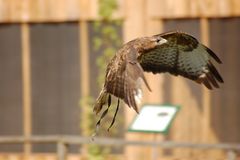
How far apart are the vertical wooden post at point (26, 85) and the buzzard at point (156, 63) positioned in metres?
7.11

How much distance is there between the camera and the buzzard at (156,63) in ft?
17.9

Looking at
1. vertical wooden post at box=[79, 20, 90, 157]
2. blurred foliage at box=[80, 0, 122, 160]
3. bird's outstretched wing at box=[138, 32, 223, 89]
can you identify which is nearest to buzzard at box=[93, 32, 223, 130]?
bird's outstretched wing at box=[138, 32, 223, 89]

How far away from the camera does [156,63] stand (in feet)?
23.9

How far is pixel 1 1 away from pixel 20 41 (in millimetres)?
704

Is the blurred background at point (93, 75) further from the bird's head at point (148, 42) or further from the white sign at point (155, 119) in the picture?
the bird's head at point (148, 42)

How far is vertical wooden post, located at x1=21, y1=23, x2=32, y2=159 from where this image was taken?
563 inches

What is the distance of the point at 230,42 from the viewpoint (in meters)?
13.5

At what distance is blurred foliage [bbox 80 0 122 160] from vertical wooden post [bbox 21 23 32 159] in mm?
904

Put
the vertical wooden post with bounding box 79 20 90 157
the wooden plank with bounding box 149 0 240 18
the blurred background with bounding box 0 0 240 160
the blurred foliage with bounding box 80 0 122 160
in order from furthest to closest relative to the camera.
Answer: the vertical wooden post with bounding box 79 20 90 157, the blurred foliage with bounding box 80 0 122 160, the blurred background with bounding box 0 0 240 160, the wooden plank with bounding box 149 0 240 18

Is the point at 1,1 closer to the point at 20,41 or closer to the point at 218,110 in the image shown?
the point at 20,41

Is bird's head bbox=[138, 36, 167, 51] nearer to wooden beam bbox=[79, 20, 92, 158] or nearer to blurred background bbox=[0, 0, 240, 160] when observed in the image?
blurred background bbox=[0, 0, 240, 160]

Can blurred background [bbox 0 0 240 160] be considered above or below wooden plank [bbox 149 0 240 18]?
below

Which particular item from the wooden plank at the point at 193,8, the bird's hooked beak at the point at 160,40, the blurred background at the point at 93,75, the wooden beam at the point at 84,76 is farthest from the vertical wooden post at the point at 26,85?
the bird's hooked beak at the point at 160,40

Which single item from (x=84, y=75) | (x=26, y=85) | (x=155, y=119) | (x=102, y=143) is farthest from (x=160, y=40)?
(x=26, y=85)
